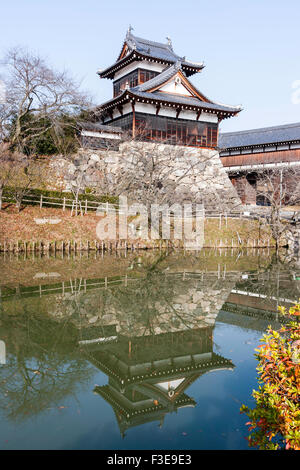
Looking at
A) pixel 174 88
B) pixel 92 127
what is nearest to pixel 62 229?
pixel 92 127

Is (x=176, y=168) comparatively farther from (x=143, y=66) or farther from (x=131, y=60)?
(x=131, y=60)

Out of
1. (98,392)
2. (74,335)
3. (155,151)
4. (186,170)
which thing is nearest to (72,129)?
(155,151)

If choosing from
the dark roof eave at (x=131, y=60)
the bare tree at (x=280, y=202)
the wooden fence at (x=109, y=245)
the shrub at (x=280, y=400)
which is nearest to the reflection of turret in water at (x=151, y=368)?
the shrub at (x=280, y=400)

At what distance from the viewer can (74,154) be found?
23266mm

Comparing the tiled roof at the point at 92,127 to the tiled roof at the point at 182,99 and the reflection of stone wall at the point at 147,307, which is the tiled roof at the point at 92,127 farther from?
the reflection of stone wall at the point at 147,307

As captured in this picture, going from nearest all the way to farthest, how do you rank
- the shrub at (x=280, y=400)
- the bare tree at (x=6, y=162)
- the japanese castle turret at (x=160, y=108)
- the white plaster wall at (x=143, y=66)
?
the shrub at (x=280, y=400) < the bare tree at (x=6, y=162) < the japanese castle turret at (x=160, y=108) < the white plaster wall at (x=143, y=66)

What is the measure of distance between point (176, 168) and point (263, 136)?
9.85 metres

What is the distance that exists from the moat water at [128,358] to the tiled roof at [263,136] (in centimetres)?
1921

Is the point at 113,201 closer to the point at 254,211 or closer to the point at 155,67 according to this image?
the point at 254,211

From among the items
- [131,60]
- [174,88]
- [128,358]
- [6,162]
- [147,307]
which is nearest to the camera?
[128,358]

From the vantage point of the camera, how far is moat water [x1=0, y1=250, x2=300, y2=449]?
3.77 metres

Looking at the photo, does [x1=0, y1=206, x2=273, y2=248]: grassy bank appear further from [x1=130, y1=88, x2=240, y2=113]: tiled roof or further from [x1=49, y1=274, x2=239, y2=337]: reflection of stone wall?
[x1=130, y1=88, x2=240, y2=113]: tiled roof

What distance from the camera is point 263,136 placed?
29422mm

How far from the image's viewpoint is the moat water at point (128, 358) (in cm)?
377
